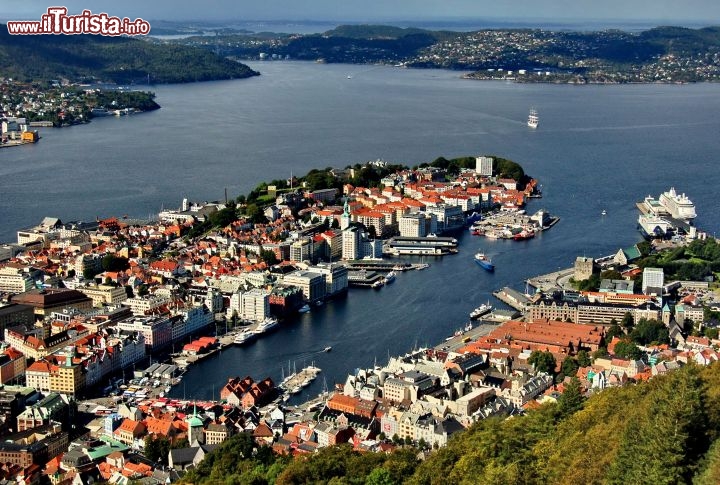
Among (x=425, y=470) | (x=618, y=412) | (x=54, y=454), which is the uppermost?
(x=618, y=412)

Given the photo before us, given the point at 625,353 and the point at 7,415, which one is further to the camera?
the point at 625,353

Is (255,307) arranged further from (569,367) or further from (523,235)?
(523,235)

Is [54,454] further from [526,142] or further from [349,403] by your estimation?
[526,142]

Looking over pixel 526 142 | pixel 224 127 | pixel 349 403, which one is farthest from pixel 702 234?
pixel 224 127

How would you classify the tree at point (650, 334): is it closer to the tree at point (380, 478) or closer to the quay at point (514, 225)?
the tree at point (380, 478)

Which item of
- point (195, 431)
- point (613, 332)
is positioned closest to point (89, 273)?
point (195, 431)

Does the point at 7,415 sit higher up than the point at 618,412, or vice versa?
the point at 618,412
